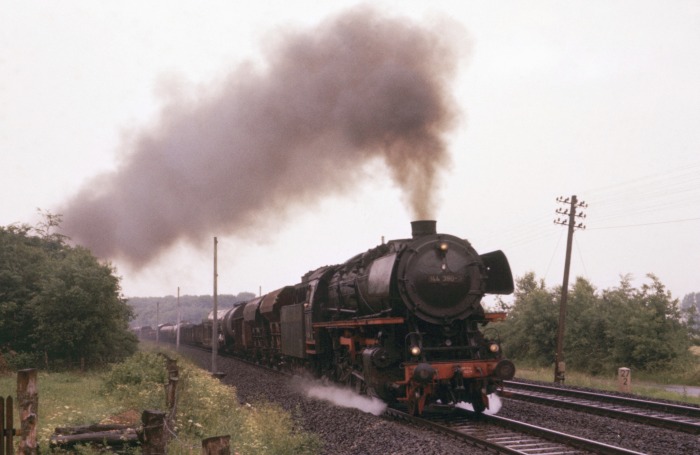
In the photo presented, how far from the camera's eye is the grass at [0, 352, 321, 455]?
9.02 metres

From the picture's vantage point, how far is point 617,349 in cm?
2541

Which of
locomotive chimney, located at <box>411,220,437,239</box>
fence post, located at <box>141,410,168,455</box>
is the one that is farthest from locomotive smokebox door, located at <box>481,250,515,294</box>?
fence post, located at <box>141,410,168,455</box>

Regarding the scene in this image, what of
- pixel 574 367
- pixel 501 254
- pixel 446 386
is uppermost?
pixel 501 254

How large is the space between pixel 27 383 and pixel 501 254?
29.3 ft

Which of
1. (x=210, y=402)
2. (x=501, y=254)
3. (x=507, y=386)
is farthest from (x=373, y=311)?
(x=507, y=386)

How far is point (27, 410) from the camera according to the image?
247 inches

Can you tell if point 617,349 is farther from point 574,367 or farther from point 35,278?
point 35,278

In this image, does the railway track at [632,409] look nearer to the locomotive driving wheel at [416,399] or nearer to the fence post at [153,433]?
the locomotive driving wheel at [416,399]

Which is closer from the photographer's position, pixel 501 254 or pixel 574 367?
pixel 501 254

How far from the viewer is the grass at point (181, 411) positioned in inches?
355

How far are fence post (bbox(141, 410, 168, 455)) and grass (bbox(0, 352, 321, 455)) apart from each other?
77 centimetres

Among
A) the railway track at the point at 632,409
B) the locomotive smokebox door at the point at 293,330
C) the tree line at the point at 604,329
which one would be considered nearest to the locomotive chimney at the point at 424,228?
the railway track at the point at 632,409

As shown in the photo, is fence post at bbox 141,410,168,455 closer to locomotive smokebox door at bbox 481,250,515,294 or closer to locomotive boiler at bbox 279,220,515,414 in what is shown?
locomotive boiler at bbox 279,220,515,414

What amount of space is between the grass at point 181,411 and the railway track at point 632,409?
→ 445 centimetres
